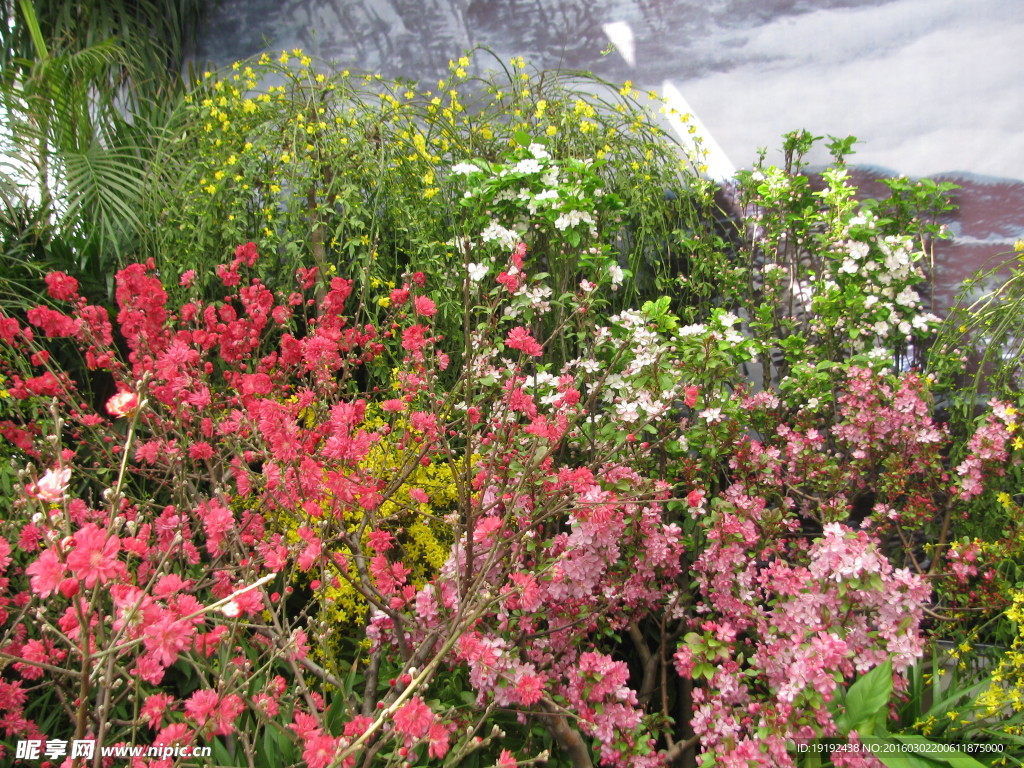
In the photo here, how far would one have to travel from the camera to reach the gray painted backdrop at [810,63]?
2.38m

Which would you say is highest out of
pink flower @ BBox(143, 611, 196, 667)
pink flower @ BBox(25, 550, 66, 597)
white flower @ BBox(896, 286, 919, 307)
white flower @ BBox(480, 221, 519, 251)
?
white flower @ BBox(480, 221, 519, 251)

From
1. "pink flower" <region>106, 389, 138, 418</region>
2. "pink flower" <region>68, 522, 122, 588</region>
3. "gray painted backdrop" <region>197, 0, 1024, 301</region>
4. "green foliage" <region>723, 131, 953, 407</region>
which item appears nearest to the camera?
"pink flower" <region>68, 522, 122, 588</region>

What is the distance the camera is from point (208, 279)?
98.5 inches

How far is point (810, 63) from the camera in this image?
262 cm

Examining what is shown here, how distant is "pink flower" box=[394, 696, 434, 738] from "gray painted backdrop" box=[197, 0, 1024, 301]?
2.39 metres

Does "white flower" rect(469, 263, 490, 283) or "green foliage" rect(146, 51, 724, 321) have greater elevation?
"green foliage" rect(146, 51, 724, 321)

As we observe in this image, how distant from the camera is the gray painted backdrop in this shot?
238 cm

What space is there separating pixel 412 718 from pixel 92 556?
0.44 meters

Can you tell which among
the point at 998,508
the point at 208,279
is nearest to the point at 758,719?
the point at 998,508

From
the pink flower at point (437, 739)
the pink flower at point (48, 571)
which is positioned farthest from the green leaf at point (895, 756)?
the pink flower at point (48, 571)

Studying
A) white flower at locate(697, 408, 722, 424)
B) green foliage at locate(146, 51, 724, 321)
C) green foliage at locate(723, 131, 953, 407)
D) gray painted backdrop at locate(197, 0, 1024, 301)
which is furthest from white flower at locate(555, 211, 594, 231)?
gray painted backdrop at locate(197, 0, 1024, 301)

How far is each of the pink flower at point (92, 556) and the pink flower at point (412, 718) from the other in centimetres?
40

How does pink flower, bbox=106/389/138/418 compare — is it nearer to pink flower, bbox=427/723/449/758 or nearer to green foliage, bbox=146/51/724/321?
pink flower, bbox=427/723/449/758

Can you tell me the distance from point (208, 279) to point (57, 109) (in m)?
1.17
